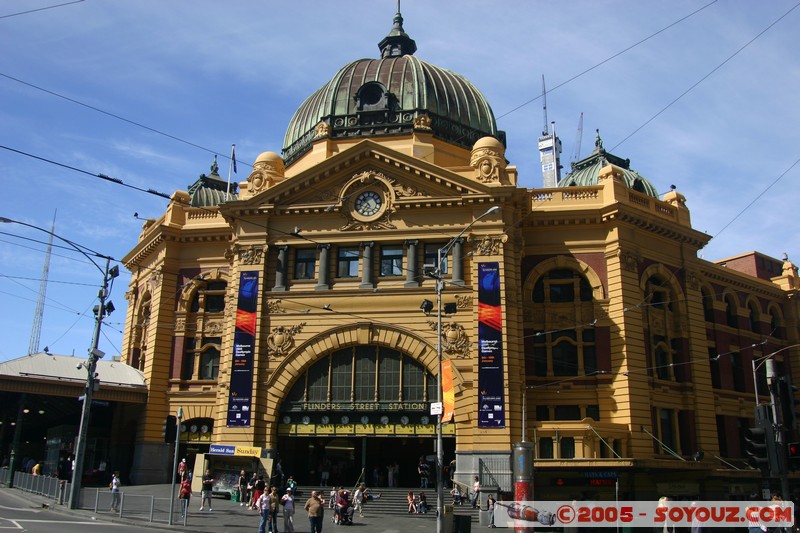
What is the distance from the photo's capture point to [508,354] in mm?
39781

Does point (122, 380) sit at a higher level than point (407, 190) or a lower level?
lower

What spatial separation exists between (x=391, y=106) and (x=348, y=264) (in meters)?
14.0

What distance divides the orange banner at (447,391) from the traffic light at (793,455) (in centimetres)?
1406

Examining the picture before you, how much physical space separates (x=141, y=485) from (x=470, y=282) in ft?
79.8

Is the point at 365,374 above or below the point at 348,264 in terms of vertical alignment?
below

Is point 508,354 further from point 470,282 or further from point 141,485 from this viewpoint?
point 141,485

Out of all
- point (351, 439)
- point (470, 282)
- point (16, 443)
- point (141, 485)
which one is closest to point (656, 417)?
point (470, 282)

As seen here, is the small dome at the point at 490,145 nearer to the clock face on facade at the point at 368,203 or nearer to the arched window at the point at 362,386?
the clock face on facade at the point at 368,203

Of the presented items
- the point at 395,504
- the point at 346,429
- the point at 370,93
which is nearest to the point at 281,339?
the point at 346,429

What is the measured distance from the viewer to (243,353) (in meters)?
42.2

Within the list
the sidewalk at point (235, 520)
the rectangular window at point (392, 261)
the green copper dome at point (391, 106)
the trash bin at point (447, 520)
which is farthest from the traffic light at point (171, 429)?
the green copper dome at point (391, 106)

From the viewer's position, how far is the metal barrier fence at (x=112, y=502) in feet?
98.6

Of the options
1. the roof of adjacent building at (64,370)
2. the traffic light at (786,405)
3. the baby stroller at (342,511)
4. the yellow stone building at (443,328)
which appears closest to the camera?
the traffic light at (786,405)

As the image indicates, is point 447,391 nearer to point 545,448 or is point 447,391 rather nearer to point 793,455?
point 545,448
